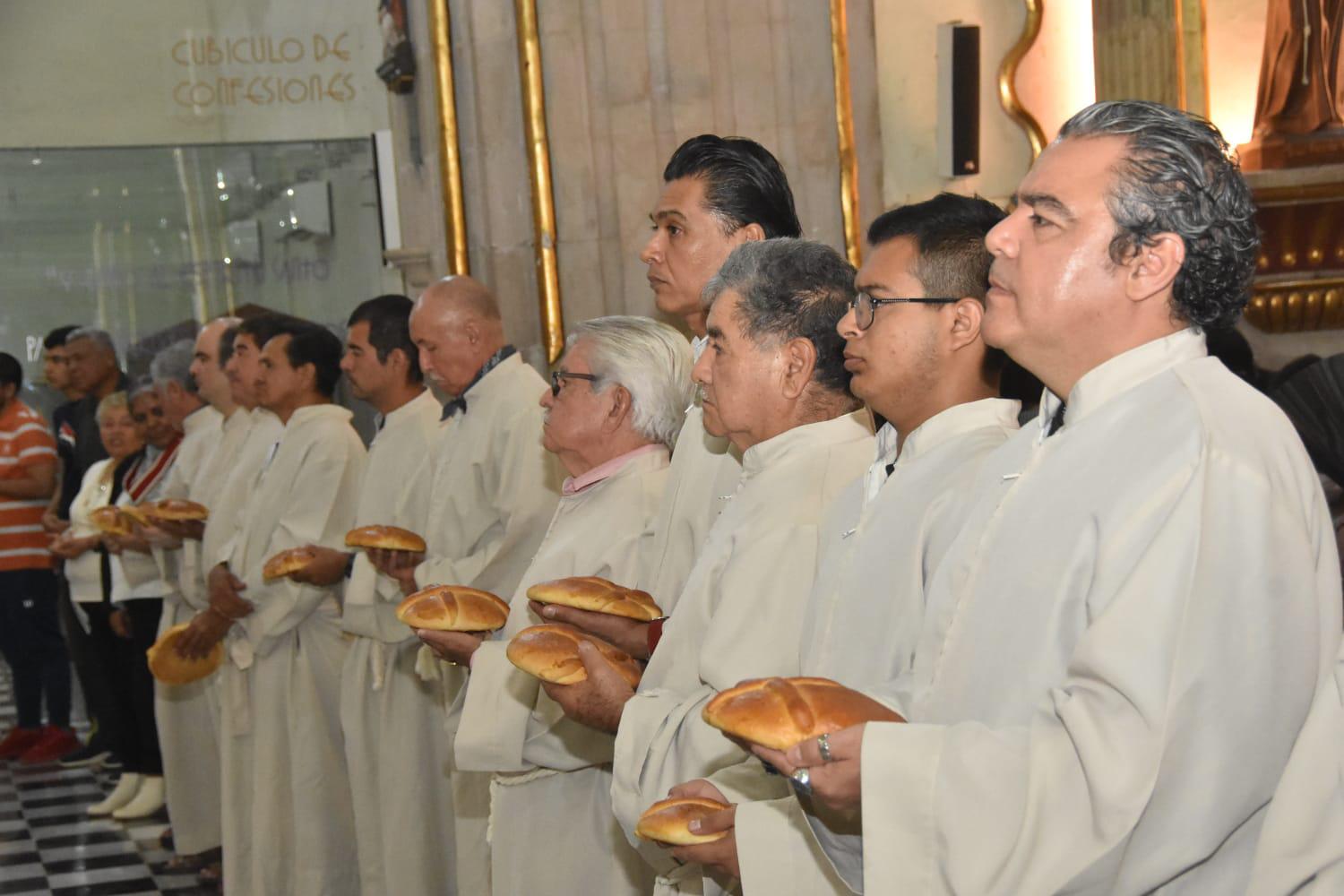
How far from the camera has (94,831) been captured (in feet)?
26.6

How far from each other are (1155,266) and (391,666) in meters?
4.17

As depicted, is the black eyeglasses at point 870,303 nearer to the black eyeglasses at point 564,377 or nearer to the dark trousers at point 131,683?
the black eyeglasses at point 564,377

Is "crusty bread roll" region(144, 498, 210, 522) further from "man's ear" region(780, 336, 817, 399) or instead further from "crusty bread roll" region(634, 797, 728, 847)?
"crusty bread roll" region(634, 797, 728, 847)

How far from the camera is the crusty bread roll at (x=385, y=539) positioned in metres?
5.01

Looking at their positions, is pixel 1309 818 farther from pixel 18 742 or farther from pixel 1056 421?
pixel 18 742

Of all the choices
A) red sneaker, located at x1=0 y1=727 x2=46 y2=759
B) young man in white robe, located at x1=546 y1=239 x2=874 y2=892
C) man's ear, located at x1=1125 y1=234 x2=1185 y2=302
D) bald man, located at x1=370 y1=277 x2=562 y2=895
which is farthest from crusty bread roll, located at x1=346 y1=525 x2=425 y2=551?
red sneaker, located at x1=0 y1=727 x2=46 y2=759

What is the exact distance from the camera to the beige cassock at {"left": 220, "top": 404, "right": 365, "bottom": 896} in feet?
20.7

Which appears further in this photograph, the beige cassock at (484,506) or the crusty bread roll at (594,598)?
the beige cassock at (484,506)

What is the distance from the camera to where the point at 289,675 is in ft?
21.1

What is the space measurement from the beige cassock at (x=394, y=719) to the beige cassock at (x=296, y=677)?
1.24 feet

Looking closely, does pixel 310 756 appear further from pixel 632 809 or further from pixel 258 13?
pixel 258 13

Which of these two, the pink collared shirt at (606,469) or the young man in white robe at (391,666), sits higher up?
the pink collared shirt at (606,469)

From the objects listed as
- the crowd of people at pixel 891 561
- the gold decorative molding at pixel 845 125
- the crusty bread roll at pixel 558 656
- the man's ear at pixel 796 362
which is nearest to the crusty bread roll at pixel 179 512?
the crowd of people at pixel 891 561

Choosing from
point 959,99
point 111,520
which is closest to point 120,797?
point 111,520
